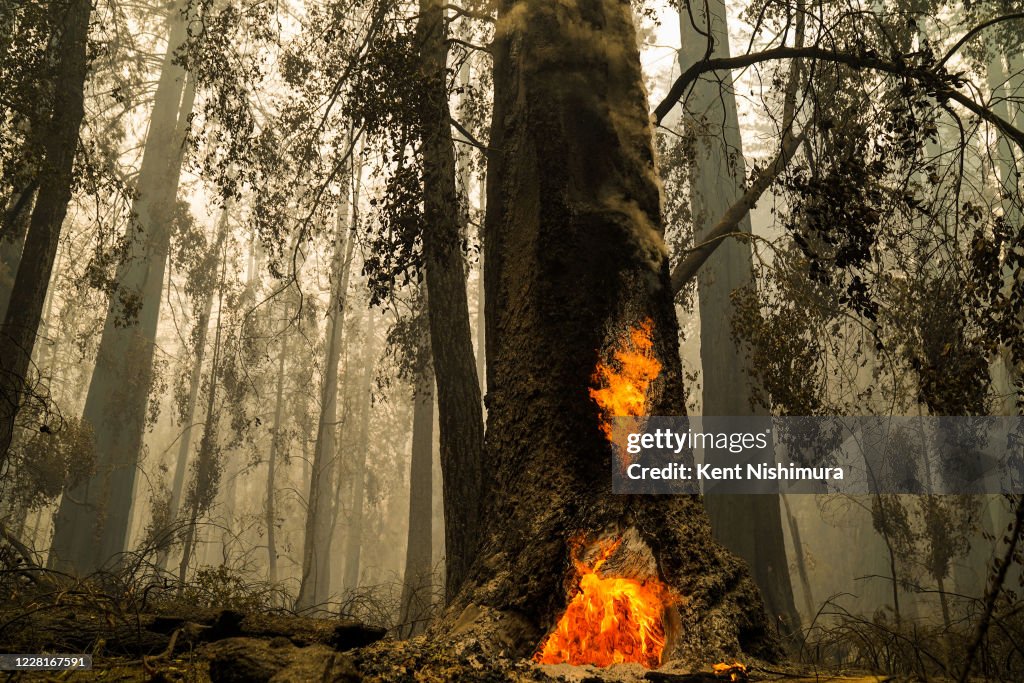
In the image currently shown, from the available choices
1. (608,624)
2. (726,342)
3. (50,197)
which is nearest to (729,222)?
(726,342)

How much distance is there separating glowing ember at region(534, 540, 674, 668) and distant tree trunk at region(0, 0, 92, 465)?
600cm

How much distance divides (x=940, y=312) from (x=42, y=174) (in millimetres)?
9254

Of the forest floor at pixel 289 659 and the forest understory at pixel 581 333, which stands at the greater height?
the forest understory at pixel 581 333

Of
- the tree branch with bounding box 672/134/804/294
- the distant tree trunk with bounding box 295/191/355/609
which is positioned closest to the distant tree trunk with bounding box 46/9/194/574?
the distant tree trunk with bounding box 295/191/355/609

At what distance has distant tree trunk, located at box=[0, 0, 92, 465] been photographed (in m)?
7.07

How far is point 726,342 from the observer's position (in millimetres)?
11406

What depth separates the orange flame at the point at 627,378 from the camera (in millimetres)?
3662

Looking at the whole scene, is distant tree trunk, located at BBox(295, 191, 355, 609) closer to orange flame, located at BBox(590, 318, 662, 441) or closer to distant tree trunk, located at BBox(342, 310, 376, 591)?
distant tree trunk, located at BBox(342, 310, 376, 591)

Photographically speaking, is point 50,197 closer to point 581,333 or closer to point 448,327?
point 448,327

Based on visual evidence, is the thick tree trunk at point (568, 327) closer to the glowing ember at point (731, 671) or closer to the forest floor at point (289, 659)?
the glowing ember at point (731, 671)

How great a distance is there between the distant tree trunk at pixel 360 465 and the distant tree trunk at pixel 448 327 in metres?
25.7

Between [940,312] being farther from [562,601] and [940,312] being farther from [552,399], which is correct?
[562,601]

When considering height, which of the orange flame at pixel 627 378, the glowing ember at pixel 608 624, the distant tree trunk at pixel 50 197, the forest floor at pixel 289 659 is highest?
the distant tree trunk at pixel 50 197

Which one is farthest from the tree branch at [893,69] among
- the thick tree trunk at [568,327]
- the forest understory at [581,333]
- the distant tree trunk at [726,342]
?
the distant tree trunk at [726,342]
